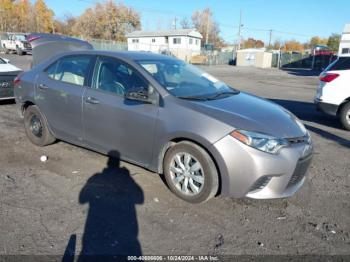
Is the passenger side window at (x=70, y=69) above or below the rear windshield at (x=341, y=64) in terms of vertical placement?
below

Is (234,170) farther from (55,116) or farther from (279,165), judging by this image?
(55,116)

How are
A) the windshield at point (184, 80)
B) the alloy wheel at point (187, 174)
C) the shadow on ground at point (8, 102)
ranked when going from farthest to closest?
the shadow on ground at point (8, 102), the windshield at point (184, 80), the alloy wheel at point (187, 174)

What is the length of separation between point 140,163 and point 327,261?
2307mm

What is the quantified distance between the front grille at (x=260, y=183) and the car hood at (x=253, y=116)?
468 mm

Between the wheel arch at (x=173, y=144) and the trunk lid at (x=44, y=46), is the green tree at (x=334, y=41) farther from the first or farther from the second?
the wheel arch at (x=173, y=144)

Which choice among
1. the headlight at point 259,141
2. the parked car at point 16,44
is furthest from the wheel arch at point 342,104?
the parked car at point 16,44

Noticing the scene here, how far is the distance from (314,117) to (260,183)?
6280mm

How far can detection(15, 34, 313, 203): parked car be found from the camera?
3418 mm

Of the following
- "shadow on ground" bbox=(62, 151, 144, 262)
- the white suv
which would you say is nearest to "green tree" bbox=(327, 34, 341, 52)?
the white suv

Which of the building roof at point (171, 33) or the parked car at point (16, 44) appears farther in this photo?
the building roof at point (171, 33)

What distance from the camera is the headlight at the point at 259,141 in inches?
133

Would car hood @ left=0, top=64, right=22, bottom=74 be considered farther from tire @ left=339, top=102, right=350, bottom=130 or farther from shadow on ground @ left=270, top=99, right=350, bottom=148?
tire @ left=339, top=102, right=350, bottom=130

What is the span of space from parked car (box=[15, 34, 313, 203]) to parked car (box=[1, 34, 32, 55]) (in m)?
40.6

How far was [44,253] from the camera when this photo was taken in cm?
284
